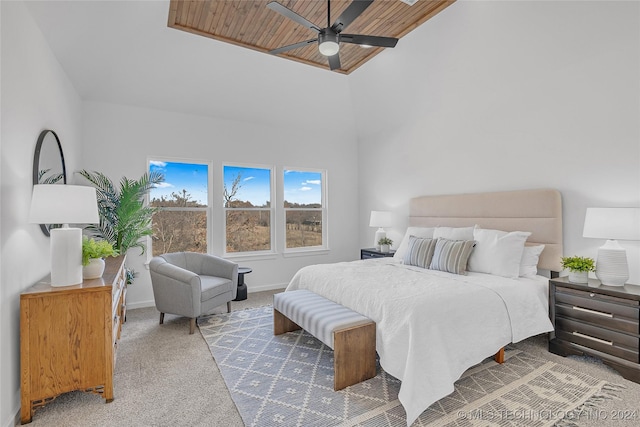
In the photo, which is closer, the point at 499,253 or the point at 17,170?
the point at 17,170

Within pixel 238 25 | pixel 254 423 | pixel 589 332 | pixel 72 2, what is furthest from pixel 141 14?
pixel 589 332

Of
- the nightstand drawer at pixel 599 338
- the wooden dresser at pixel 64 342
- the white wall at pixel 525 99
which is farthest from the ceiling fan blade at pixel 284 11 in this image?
the nightstand drawer at pixel 599 338

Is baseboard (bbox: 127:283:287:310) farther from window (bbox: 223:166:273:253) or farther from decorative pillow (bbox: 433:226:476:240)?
decorative pillow (bbox: 433:226:476:240)

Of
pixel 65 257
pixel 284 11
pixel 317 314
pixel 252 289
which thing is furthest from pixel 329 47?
pixel 252 289

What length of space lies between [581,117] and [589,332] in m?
2.02

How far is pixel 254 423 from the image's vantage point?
79.4 inches

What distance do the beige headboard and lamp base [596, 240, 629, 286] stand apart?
1.81 feet

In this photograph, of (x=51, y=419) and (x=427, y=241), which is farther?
Answer: (x=427, y=241)

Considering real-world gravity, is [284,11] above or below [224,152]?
above

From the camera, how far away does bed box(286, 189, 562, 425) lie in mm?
2150

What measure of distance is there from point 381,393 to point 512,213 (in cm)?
255

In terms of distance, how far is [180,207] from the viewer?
16.0 ft

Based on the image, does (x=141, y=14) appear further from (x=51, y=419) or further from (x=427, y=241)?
(x=427, y=241)

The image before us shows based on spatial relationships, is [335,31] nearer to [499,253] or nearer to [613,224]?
[499,253]
